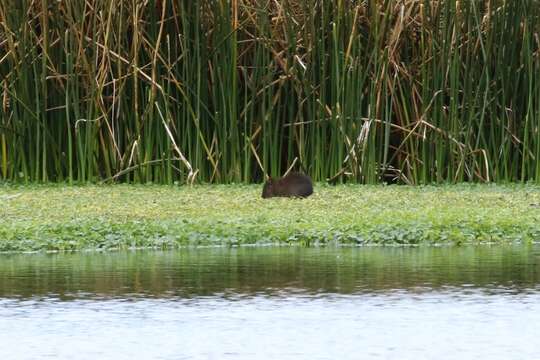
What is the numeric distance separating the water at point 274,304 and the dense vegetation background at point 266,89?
18.3 feet

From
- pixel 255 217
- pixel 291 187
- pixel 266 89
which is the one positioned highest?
pixel 266 89

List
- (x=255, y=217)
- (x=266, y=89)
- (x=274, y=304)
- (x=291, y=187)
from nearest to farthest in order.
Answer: (x=274, y=304) → (x=255, y=217) → (x=291, y=187) → (x=266, y=89)

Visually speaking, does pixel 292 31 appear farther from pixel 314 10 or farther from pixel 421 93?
pixel 421 93

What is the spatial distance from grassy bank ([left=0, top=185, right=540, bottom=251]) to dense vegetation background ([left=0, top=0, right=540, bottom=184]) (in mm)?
1267

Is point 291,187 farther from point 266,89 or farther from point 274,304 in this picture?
point 274,304

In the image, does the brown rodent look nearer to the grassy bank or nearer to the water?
the grassy bank

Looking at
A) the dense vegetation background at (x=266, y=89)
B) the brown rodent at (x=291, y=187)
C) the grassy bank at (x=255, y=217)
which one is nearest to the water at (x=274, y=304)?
the grassy bank at (x=255, y=217)

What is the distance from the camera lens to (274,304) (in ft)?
24.2

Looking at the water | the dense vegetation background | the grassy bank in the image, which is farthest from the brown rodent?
the water

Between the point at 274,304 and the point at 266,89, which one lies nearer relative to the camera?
the point at 274,304

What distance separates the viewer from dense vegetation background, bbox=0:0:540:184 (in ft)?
50.6

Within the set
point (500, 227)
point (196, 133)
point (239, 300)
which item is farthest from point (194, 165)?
point (239, 300)

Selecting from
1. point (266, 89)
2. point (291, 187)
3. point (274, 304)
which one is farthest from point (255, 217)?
point (266, 89)

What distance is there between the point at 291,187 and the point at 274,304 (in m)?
5.92
